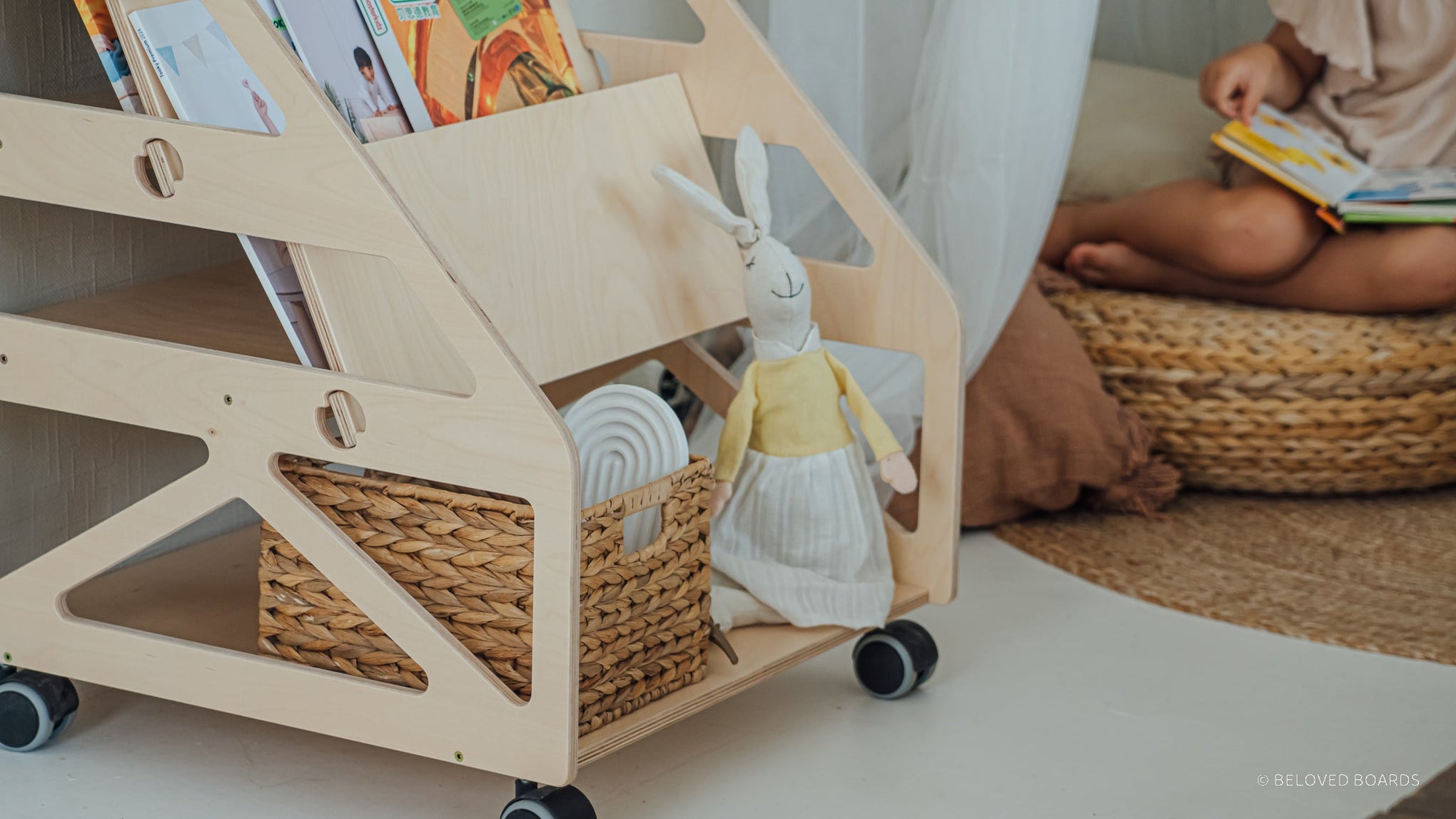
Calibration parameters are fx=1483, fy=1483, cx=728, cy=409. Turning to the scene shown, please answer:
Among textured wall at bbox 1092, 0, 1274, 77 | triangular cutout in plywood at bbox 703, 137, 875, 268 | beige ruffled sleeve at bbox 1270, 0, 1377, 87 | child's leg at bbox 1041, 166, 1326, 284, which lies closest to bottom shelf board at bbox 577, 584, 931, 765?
triangular cutout in plywood at bbox 703, 137, 875, 268

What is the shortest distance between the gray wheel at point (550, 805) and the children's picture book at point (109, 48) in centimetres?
57

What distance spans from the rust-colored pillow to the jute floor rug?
5cm

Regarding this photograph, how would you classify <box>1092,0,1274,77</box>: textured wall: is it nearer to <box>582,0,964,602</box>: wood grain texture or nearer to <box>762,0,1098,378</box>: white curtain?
<box>762,0,1098,378</box>: white curtain

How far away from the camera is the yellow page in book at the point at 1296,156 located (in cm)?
189

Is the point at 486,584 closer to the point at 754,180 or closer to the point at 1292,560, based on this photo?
the point at 754,180

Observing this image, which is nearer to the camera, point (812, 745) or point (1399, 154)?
point (812, 745)

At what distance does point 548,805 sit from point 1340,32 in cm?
155

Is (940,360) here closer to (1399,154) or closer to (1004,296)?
(1004,296)

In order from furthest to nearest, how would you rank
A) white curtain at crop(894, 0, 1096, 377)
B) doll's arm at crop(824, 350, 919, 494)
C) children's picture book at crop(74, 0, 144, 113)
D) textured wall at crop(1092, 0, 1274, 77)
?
textured wall at crop(1092, 0, 1274, 77), white curtain at crop(894, 0, 1096, 377), doll's arm at crop(824, 350, 919, 494), children's picture book at crop(74, 0, 144, 113)

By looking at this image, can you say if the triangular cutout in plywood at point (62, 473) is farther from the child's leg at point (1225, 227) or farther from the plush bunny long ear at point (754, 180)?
the child's leg at point (1225, 227)

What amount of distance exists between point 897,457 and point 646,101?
40 centimetres

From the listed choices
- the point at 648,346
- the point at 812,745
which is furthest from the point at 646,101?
the point at 812,745

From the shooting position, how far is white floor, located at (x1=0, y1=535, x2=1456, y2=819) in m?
1.14

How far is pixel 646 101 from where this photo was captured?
4.42 ft
